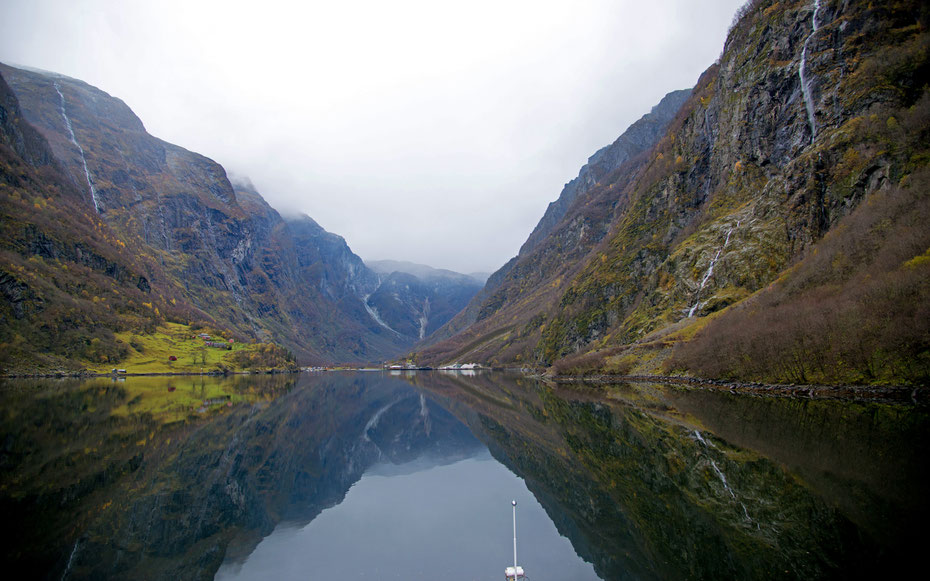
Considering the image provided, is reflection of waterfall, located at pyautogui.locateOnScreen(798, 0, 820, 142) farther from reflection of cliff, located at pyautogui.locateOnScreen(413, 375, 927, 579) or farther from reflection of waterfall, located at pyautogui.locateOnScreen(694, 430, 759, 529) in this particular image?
reflection of waterfall, located at pyautogui.locateOnScreen(694, 430, 759, 529)

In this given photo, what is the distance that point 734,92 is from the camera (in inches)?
4387

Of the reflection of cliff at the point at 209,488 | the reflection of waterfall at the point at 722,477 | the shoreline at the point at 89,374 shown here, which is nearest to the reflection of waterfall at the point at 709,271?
the reflection of cliff at the point at 209,488

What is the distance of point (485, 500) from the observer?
65.2 feet

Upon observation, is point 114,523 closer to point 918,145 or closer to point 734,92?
point 918,145

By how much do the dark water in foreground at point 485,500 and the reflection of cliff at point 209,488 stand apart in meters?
0.11

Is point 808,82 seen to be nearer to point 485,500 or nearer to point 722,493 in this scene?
point 722,493

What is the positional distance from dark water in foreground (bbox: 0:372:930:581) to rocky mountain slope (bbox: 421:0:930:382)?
1123cm

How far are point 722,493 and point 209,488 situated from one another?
2253cm

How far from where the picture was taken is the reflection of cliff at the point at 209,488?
12.9 m

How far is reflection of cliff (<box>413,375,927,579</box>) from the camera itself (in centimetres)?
1120

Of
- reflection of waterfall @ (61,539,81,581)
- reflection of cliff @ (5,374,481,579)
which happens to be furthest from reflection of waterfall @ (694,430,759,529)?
reflection of waterfall @ (61,539,81,581)

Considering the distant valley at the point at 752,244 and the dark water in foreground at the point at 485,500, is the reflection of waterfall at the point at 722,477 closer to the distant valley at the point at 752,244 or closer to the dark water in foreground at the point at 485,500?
the dark water in foreground at the point at 485,500

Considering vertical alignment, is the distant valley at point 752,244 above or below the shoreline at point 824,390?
above

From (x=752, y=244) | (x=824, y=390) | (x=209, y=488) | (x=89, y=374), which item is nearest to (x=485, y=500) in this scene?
(x=209, y=488)
